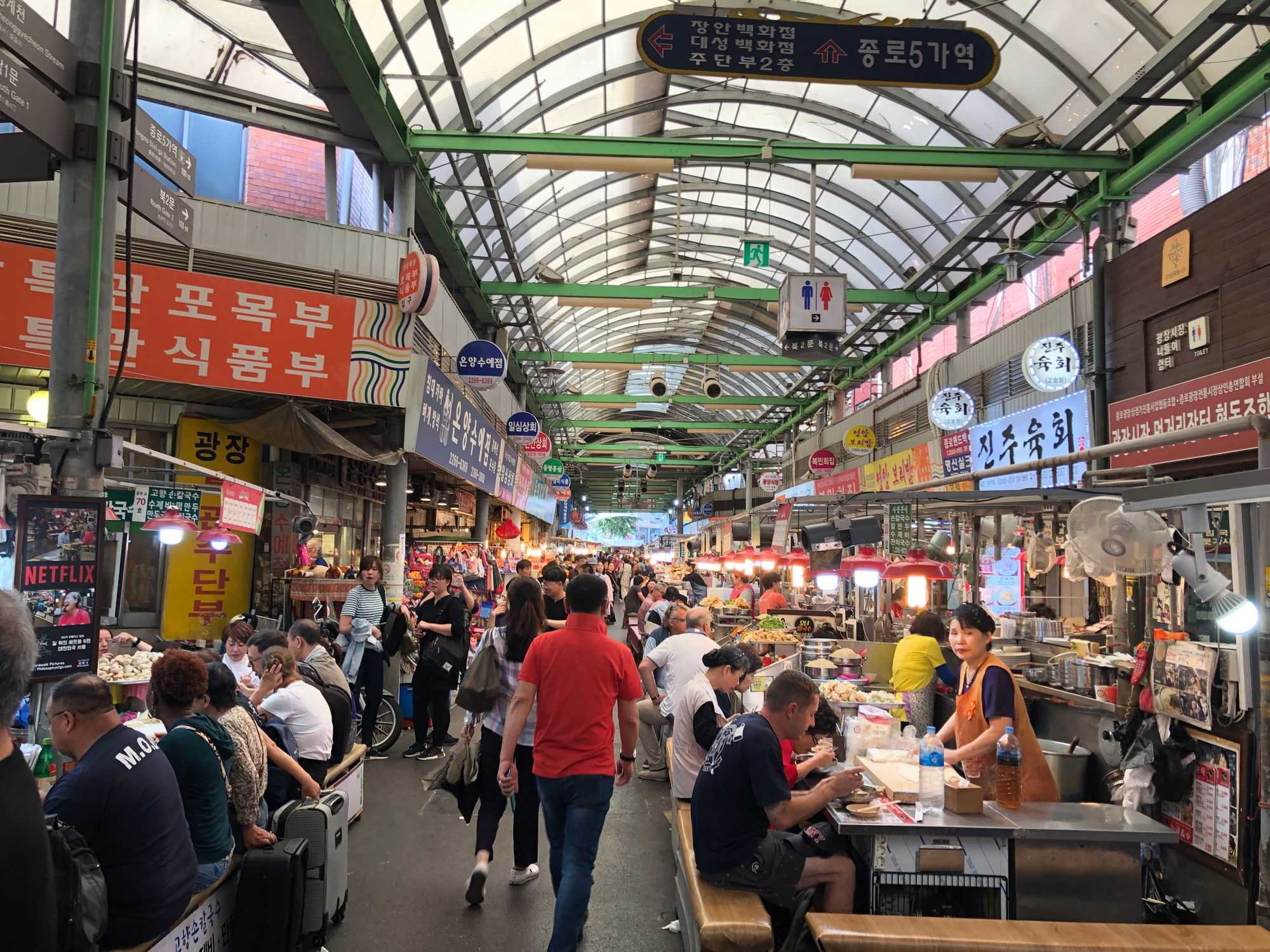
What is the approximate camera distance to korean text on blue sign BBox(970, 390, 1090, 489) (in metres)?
10.2

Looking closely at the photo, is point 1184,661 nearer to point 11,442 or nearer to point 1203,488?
point 1203,488

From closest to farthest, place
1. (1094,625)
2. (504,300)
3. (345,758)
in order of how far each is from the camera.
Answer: (345,758), (1094,625), (504,300)

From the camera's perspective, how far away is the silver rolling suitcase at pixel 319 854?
13.9ft

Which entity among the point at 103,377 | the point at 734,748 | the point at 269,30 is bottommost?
the point at 734,748

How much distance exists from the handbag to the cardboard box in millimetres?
2640

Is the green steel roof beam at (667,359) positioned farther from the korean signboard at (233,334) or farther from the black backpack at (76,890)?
the black backpack at (76,890)

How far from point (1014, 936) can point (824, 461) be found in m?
18.0

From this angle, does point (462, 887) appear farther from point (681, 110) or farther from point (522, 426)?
point (522, 426)

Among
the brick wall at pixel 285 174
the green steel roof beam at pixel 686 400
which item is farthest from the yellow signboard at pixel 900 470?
the brick wall at pixel 285 174

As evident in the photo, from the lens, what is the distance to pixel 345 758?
5895 millimetres

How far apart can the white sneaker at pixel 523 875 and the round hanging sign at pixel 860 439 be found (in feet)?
47.3

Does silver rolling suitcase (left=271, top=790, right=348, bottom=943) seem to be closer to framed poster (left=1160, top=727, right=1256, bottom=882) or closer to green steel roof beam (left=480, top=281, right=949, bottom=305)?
framed poster (left=1160, top=727, right=1256, bottom=882)

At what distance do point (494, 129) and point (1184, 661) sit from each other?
34.9 ft

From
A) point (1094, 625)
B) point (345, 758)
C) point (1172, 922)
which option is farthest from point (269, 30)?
point (1094, 625)
